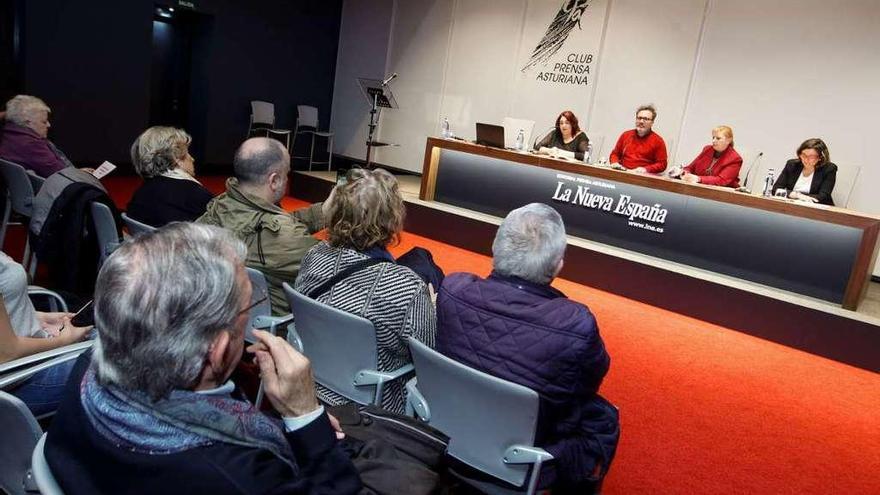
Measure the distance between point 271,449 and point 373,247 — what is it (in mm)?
1189

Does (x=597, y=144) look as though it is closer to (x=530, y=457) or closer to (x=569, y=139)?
(x=569, y=139)

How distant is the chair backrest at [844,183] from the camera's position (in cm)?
545

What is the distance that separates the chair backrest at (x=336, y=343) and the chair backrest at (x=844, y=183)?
534 cm

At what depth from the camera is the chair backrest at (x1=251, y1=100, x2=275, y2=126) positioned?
360 inches

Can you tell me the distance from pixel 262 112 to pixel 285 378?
890cm

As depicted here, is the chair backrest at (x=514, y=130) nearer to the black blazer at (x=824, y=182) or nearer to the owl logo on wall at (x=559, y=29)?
the owl logo on wall at (x=559, y=29)

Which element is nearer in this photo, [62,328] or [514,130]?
[62,328]

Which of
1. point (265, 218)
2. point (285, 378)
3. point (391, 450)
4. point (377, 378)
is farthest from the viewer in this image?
point (265, 218)

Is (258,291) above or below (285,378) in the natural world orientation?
below

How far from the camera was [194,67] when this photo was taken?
8945 mm

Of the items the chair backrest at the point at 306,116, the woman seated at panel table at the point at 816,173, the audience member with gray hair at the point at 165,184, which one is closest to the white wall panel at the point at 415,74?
the chair backrest at the point at 306,116

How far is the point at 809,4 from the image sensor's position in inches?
249

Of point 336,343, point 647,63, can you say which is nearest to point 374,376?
point 336,343

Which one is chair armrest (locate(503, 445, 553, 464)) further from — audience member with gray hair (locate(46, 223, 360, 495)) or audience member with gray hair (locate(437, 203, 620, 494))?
audience member with gray hair (locate(46, 223, 360, 495))
